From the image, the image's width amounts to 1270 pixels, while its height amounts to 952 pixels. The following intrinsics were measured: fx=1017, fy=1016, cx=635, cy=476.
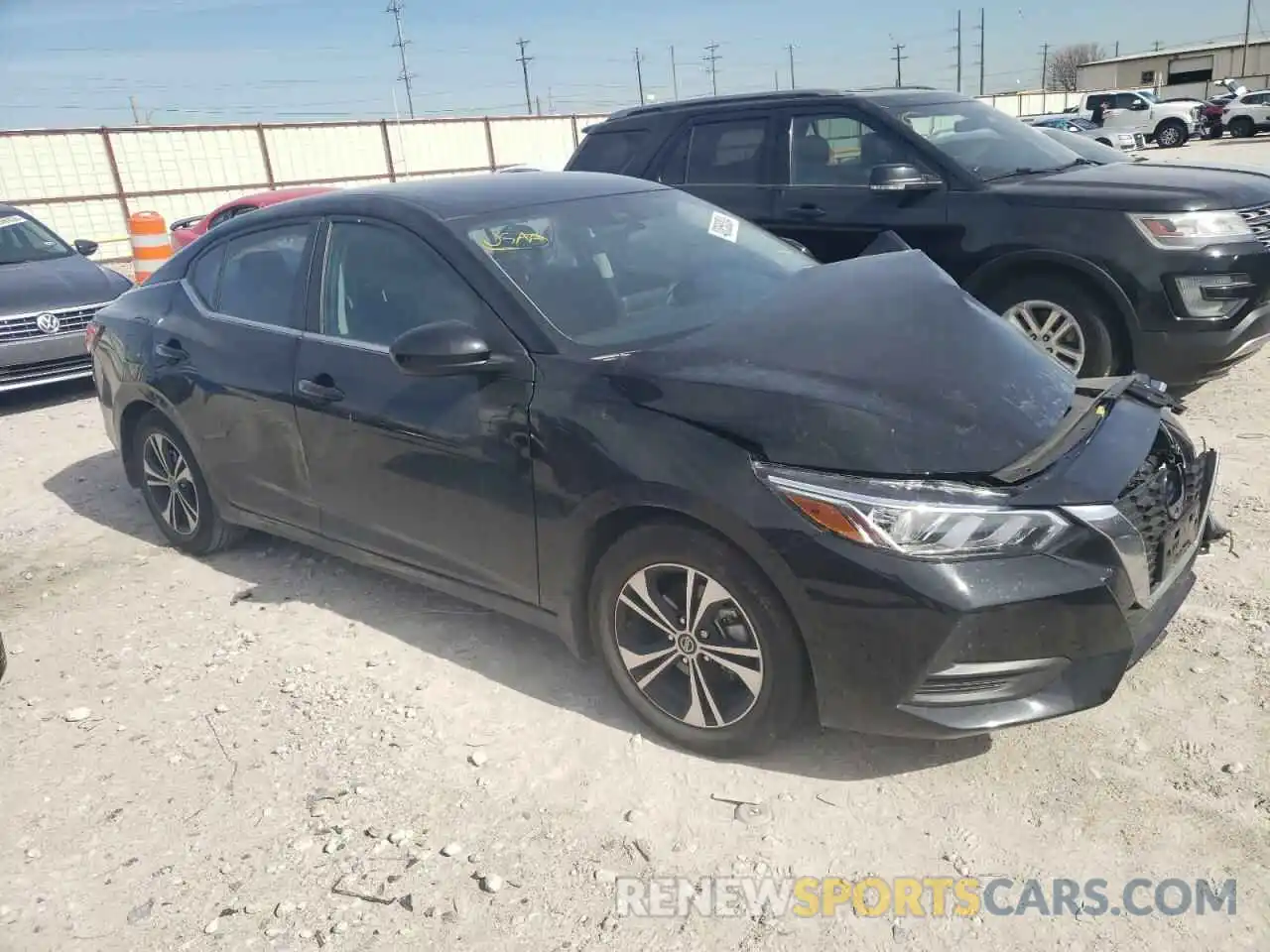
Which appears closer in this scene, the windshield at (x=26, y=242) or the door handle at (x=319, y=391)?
the door handle at (x=319, y=391)

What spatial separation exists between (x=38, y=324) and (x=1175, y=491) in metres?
8.26

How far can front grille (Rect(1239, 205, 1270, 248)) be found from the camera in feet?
18.0

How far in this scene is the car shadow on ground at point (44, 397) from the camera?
8352mm

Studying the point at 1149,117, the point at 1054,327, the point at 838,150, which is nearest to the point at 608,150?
the point at 838,150

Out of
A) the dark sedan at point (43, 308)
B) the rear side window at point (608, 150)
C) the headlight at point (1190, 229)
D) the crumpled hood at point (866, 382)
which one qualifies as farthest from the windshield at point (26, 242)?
the headlight at point (1190, 229)

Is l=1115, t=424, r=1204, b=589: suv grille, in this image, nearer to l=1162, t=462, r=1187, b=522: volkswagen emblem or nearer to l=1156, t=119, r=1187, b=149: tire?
l=1162, t=462, r=1187, b=522: volkswagen emblem

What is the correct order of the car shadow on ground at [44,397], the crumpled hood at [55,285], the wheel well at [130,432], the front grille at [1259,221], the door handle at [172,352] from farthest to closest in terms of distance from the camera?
the car shadow on ground at [44,397] < the crumpled hood at [55,285] < the front grille at [1259,221] < the wheel well at [130,432] < the door handle at [172,352]

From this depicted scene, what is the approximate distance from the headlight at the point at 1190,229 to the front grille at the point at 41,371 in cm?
739

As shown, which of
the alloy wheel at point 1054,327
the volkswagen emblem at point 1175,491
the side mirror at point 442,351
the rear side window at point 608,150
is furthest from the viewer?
the rear side window at point 608,150

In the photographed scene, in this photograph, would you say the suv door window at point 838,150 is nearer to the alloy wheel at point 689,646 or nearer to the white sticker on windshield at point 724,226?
the white sticker on windshield at point 724,226

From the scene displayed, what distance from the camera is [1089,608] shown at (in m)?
2.54

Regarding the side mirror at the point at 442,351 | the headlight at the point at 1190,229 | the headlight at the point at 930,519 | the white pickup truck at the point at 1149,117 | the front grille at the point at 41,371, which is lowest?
the white pickup truck at the point at 1149,117

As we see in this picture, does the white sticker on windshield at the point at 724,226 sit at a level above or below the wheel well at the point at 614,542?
above

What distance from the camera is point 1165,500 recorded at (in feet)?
9.25
